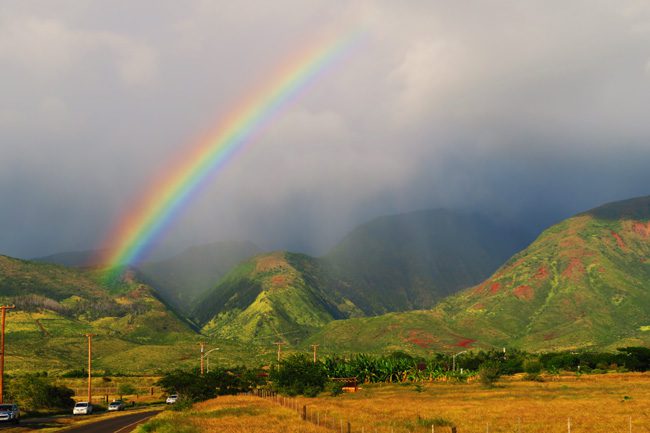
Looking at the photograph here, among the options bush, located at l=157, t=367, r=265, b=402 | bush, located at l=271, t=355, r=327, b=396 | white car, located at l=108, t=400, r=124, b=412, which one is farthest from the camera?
bush, located at l=271, t=355, r=327, b=396

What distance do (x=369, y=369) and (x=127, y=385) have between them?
187 feet

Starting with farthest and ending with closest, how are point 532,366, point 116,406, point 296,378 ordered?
point 532,366 → point 296,378 → point 116,406

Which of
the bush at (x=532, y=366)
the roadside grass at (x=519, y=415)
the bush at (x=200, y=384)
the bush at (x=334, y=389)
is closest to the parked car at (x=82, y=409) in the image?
the bush at (x=200, y=384)

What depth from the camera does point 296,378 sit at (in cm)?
10744

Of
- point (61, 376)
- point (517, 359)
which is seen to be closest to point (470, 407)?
point (517, 359)

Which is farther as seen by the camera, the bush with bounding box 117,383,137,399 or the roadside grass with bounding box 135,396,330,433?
the bush with bounding box 117,383,137,399

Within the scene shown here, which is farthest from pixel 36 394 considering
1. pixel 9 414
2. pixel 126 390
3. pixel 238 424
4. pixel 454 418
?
pixel 454 418

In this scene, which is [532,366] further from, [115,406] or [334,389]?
[115,406]

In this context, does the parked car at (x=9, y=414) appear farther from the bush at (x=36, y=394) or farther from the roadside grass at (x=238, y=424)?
the bush at (x=36, y=394)

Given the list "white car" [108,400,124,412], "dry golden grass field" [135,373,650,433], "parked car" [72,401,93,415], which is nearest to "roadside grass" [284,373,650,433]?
"dry golden grass field" [135,373,650,433]

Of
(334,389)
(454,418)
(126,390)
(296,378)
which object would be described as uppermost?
(296,378)

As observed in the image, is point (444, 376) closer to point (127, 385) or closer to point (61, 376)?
point (127, 385)

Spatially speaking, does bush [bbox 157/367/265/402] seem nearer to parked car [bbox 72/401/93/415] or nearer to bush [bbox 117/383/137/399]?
parked car [bbox 72/401/93/415]

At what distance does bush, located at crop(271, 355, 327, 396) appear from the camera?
345ft
